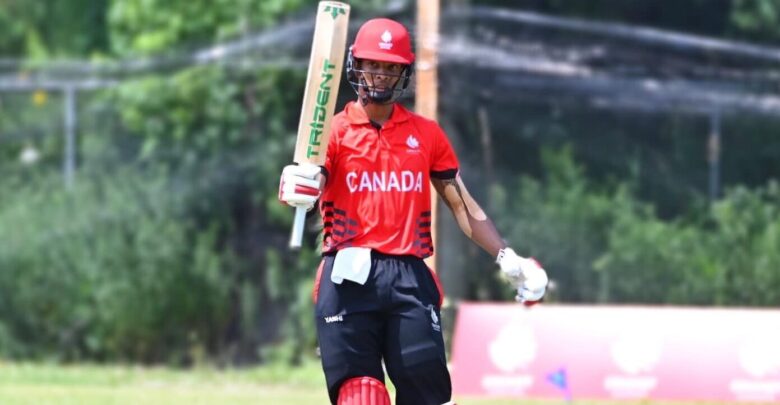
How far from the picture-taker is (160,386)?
12625mm

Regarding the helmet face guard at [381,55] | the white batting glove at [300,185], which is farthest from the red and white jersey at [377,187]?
the white batting glove at [300,185]

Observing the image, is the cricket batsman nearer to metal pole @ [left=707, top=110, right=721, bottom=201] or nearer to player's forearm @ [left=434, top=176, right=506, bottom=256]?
player's forearm @ [left=434, top=176, right=506, bottom=256]

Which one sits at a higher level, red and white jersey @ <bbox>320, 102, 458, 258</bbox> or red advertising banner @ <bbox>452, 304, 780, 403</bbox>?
red and white jersey @ <bbox>320, 102, 458, 258</bbox>

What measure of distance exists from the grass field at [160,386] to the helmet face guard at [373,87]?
5.21 meters

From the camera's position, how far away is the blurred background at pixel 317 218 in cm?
1238

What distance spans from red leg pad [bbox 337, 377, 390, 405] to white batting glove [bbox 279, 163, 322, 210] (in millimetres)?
721

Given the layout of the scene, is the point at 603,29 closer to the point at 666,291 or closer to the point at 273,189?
the point at 666,291

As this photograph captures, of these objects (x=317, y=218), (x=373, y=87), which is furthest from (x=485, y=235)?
(x=317, y=218)

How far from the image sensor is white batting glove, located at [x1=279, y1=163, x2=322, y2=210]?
5355 mm

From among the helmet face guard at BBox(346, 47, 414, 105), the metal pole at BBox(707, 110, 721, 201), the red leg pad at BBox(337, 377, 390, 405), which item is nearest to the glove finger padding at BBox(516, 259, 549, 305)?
the red leg pad at BBox(337, 377, 390, 405)

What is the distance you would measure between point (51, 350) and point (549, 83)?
5973 mm

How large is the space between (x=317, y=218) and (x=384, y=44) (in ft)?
16.1

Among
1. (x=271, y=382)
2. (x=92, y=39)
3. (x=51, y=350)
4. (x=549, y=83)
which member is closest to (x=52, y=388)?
(x=271, y=382)

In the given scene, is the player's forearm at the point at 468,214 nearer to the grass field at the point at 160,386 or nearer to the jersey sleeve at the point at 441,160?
the jersey sleeve at the point at 441,160
